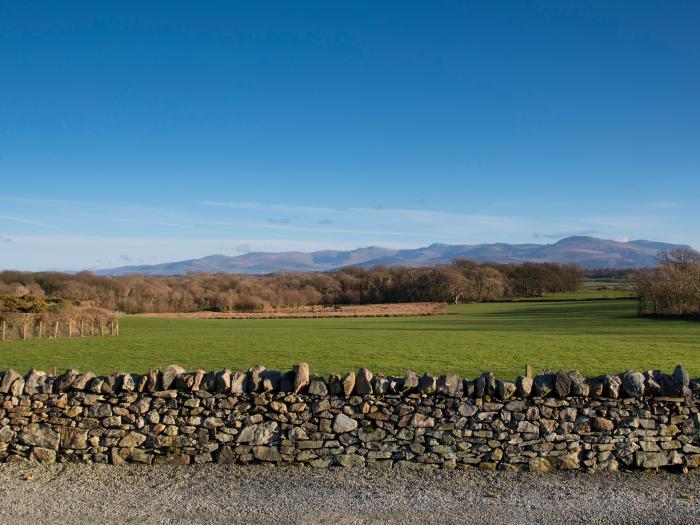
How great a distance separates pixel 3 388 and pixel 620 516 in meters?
10.2

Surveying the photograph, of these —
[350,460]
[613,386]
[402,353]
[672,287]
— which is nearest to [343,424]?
[350,460]

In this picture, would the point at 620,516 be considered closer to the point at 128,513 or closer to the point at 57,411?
the point at 128,513

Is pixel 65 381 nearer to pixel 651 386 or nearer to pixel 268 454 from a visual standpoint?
pixel 268 454

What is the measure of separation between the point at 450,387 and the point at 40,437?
7206mm

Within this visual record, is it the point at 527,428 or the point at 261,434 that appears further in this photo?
the point at 261,434

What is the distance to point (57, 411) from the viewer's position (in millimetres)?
10789

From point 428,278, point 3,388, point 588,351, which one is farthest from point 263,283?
point 3,388

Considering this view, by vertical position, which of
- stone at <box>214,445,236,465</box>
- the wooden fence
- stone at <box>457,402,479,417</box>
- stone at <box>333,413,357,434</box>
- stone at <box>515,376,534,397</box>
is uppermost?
stone at <box>515,376,534,397</box>

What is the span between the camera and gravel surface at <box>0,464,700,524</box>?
27.7 feet

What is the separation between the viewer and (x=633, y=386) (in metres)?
10.1

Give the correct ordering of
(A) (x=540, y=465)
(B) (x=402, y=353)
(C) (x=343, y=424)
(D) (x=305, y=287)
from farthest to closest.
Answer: (D) (x=305, y=287) < (B) (x=402, y=353) < (C) (x=343, y=424) < (A) (x=540, y=465)

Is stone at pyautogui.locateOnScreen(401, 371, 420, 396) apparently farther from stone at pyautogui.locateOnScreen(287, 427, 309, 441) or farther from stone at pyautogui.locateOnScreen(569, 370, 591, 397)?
stone at pyautogui.locateOnScreen(569, 370, 591, 397)

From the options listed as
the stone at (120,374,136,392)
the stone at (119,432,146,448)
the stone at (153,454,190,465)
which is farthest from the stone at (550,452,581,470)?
the stone at (120,374,136,392)

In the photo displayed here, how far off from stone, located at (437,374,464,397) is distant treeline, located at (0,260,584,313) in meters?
98.6
